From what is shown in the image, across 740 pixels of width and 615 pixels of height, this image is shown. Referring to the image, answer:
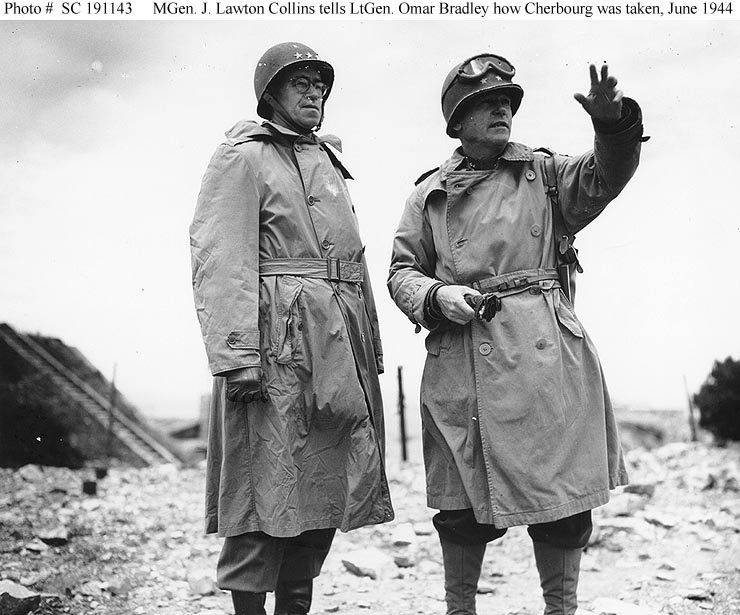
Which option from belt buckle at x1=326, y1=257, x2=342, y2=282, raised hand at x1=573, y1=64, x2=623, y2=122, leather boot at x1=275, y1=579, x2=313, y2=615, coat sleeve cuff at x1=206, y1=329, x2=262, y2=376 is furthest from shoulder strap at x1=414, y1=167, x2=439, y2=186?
leather boot at x1=275, y1=579, x2=313, y2=615

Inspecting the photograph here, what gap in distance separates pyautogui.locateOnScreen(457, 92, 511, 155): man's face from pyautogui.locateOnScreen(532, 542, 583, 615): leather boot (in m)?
1.38

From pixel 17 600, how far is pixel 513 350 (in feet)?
7.76

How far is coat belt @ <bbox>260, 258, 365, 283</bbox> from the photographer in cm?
279

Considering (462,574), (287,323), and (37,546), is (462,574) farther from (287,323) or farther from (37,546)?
(37,546)

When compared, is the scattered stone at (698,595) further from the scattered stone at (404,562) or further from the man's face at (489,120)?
the man's face at (489,120)

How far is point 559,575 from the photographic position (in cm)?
276

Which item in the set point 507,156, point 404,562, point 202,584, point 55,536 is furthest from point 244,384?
point 55,536

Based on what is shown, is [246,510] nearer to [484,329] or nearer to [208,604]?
[484,329]

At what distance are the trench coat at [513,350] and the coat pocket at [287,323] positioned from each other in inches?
15.0

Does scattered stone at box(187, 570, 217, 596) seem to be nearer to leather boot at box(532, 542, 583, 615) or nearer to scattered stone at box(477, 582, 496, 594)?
scattered stone at box(477, 582, 496, 594)

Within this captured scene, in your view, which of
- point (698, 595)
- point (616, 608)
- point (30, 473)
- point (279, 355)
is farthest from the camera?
point (30, 473)

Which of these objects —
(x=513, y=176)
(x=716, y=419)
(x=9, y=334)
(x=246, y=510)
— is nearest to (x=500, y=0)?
(x=513, y=176)

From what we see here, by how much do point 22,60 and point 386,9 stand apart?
2324mm

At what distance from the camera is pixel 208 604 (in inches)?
152
